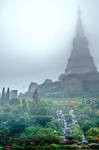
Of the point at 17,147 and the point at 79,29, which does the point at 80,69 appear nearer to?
the point at 79,29

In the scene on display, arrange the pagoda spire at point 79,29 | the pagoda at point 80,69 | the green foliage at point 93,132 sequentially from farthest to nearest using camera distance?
the pagoda spire at point 79,29
the pagoda at point 80,69
the green foliage at point 93,132

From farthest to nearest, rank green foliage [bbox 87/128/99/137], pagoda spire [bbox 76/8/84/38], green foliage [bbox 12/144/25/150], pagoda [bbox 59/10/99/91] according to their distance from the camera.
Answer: pagoda spire [bbox 76/8/84/38]
pagoda [bbox 59/10/99/91]
green foliage [bbox 87/128/99/137]
green foliage [bbox 12/144/25/150]

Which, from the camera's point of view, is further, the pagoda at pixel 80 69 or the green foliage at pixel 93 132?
the pagoda at pixel 80 69

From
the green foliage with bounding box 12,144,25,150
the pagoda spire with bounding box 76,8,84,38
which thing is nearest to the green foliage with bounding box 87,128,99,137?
the green foliage with bounding box 12,144,25,150

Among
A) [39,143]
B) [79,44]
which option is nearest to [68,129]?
[39,143]

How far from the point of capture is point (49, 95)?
4488cm

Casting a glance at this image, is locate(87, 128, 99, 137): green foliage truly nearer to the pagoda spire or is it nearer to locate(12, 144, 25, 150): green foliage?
locate(12, 144, 25, 150): green foliage

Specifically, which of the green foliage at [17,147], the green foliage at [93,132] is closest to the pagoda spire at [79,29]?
the green foliage at [93,132]

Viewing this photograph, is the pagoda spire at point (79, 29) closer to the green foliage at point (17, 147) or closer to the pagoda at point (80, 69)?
the pagoda at point (80, 69)

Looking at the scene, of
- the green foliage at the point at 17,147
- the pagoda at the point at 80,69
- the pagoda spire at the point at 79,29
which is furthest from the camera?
the pagoda spire at the point at 79,29

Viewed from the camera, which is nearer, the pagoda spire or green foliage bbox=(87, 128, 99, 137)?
green foliage bbox=(87, 128, 99, 137)

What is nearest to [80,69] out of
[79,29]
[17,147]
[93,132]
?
[79,29]

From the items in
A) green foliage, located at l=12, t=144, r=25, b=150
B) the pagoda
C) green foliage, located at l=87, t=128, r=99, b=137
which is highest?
the pagoda

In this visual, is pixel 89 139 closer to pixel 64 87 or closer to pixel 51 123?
pixel 51 123
